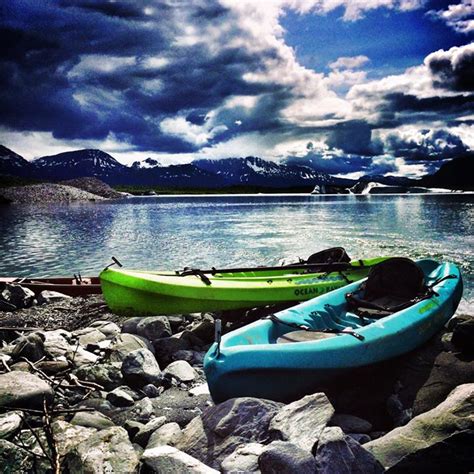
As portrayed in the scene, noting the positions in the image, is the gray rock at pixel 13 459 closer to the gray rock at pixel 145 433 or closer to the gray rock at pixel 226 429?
the gray rock at pixel 145 433

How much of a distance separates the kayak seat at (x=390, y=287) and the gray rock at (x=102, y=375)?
438 cm

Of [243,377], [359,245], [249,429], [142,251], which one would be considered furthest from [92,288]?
[359,245]

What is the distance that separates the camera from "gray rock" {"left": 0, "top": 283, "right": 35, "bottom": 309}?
1256 cm

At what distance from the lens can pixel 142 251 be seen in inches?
1176

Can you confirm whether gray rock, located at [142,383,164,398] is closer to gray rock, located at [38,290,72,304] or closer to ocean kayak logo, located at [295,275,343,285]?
ocean kayak logo, located at [295,275,343,285]

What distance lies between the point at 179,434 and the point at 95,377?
2192 mm

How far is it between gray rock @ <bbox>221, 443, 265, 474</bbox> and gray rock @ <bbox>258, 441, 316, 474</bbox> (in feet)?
0.45

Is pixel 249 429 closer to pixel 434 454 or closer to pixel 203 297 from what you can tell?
pixel 434 454

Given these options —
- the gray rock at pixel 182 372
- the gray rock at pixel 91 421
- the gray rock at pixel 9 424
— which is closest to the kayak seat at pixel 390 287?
the gray rock at pixel 182 372

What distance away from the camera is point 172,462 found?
391 centimetres

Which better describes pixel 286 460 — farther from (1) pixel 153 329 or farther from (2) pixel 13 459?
(1) pixel 153 329

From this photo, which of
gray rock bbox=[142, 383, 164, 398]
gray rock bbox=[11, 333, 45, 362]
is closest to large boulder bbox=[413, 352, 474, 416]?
gray rock bbox=[142, 383, 164, 398]

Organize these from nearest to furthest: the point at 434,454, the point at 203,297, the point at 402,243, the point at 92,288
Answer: the point at 434,454 → the point at 203,297 → the point at 92,288 → the point at 402,243

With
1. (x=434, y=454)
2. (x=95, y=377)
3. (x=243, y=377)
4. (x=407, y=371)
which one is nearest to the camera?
(x=434, y=454)
